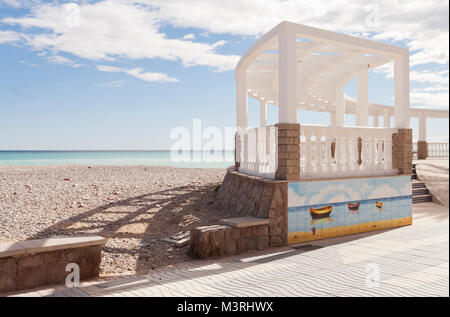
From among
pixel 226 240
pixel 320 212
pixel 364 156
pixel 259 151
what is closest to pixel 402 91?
pixel 364 156

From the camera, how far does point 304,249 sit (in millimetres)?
6191

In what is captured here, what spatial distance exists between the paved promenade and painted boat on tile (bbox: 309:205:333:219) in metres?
0.69

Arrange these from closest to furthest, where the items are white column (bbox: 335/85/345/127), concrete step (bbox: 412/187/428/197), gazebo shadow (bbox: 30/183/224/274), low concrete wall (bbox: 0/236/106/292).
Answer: low concrete wall (bbox: 0/236/106/292)
gazebo shadow (bbox: 30/183/224/274)
concrete step (bbox: 412/187/428/197)
white column (bbox: 335/85/345/127)

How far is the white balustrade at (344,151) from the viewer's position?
7.11m

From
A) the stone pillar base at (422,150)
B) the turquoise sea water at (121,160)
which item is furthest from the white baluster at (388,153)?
the turquoise sea water at (121,160)

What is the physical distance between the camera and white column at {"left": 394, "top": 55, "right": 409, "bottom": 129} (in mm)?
8602

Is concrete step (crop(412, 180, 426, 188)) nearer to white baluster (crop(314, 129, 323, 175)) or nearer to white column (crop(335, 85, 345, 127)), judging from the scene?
white column (crop(335, 85, 345, 127))

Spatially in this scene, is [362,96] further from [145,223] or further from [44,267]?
[44,267]

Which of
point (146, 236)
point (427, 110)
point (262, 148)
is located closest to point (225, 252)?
point (146, 236)

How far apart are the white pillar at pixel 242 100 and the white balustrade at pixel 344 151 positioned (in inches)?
117

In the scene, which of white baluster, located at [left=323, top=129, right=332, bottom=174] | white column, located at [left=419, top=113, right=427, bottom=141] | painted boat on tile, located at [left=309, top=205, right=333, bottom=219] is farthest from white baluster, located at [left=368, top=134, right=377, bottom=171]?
white column, located at [left=419, top=113, right=427, bottom=141]

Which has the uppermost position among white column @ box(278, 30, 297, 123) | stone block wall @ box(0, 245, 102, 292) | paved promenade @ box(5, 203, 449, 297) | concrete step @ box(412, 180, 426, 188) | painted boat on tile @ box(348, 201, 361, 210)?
white column @ box(278, 30, 297, 123)
